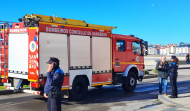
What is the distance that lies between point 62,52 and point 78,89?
5.54 feet

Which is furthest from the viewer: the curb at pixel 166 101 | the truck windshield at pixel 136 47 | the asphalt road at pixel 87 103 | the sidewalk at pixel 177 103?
the truck windshield at pixel 136 47

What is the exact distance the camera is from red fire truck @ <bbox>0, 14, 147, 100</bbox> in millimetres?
8094

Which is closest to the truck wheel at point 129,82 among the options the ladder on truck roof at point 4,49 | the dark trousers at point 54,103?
the ladder on truck roof at point 4,49

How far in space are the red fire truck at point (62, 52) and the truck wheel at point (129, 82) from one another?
0.55 m

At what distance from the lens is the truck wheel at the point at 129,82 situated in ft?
37.8

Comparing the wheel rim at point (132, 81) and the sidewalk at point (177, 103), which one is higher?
the wheel rim at point (132, 81)

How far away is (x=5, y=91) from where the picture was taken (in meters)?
10.5

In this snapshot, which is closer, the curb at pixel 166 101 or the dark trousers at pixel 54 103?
the dark trousers at pixel 54 103

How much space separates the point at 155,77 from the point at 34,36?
14.6m

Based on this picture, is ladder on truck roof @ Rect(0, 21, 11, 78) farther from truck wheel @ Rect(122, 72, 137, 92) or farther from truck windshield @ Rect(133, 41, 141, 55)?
truck windshield @ Rect(133, 41, 141, 55)

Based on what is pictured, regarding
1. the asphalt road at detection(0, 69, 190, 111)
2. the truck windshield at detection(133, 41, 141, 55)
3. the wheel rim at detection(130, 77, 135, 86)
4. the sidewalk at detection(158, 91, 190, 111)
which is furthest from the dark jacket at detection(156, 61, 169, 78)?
the truck windshield at detection(133, 41, 141, 55)

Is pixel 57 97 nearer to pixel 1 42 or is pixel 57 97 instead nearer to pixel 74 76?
pixel 74 76

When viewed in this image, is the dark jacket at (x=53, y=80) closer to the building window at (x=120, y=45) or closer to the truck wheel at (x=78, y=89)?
the truck wheel at (x=78, y=89)

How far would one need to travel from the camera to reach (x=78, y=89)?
30.6ft
